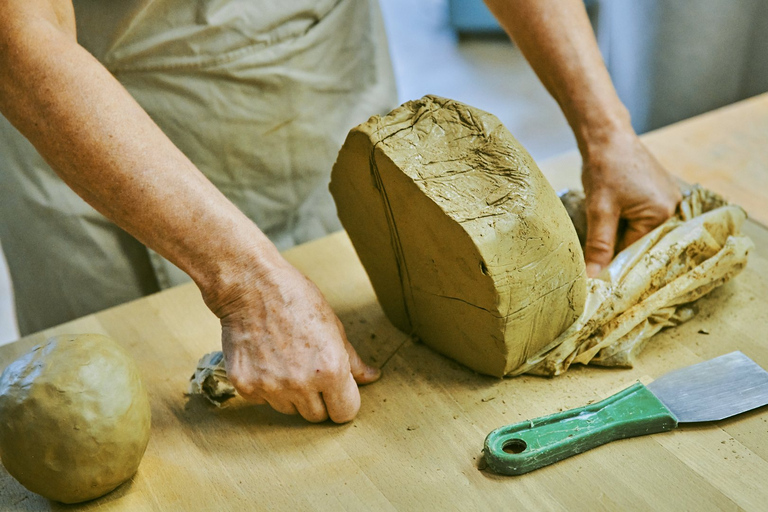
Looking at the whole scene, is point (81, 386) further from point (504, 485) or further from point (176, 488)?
point (504, 485)

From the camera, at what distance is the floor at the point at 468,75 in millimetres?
3693

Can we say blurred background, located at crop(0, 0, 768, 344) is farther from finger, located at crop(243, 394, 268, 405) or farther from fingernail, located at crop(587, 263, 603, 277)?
finger, located at crop(243, 394, 268, 405)

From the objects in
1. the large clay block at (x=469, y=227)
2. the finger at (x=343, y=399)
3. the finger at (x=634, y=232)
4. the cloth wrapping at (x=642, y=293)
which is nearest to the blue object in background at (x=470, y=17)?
the finger at (x=634, y=232)

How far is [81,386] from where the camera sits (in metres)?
1.01

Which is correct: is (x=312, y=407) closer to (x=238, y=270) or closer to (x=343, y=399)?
(x=343, y=399)

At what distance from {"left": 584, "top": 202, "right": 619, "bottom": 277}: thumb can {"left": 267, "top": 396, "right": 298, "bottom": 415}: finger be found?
61 cm

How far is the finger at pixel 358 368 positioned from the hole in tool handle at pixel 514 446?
27 centimetres

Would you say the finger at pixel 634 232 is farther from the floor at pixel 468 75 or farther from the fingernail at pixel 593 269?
the floor at pixel 468 75

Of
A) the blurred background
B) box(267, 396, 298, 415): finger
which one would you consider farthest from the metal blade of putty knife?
the blurred background

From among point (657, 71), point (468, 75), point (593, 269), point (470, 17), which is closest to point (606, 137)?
point (593, 269)

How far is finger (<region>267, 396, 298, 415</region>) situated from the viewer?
1153mm

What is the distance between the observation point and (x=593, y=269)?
137 cm

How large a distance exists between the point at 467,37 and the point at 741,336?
3760 millimetres

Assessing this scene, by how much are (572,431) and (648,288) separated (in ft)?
1.17
